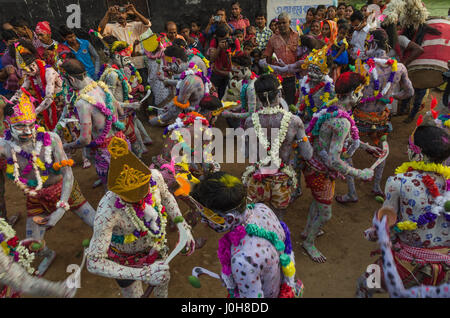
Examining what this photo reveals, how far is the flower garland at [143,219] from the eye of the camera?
2.72 meters

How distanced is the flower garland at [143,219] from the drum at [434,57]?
6.66 m

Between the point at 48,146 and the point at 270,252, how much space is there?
10.3ft

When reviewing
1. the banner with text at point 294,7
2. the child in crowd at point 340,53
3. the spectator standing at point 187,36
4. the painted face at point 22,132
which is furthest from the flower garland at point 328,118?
the banner with text at point 294,7

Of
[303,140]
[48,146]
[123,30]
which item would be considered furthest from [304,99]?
[123,30]

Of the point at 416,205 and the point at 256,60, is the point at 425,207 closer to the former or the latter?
the point at 416,205

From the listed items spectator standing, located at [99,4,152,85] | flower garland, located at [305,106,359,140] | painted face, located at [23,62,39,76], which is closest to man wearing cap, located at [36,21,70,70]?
painted face, located at [23,62,39,76]

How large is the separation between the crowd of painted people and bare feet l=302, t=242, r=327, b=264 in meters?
0.02

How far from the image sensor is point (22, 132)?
3717 millimetres

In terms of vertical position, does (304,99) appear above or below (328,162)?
above

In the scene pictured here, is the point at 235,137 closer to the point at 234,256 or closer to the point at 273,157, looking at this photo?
the point at 273,157

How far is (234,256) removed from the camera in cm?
217

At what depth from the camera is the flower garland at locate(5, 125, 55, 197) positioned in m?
3.81

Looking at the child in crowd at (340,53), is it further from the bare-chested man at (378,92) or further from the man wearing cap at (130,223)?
the man wearing cap at (130,223)
